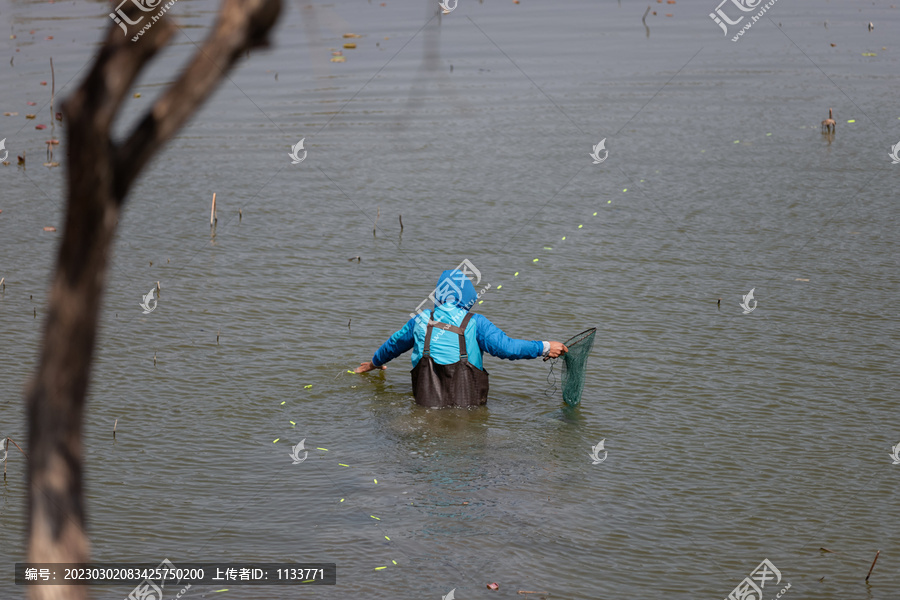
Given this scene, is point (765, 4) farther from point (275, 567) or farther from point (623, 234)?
point (275, 567)

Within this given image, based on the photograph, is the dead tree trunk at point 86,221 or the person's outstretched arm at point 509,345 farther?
→ the person's outstretched arm at point 509,345

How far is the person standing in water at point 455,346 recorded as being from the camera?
787 cm

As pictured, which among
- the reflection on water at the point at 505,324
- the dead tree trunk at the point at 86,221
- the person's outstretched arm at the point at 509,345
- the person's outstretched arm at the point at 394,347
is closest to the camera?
the dead tree trunk at the point at 86,221

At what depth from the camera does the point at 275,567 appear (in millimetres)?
6051

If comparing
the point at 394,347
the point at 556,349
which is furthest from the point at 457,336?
the point at 556,349

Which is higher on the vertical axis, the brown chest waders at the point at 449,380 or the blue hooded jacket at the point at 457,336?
the blue hooded jacket at the point at 457,336

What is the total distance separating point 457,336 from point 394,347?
25.4 inches

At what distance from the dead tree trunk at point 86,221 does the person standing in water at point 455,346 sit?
16.7 feet

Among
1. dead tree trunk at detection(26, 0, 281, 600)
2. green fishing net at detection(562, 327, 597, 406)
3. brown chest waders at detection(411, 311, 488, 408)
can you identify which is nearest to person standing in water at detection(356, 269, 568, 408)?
brown chest waders at detection(411, 311, 488, 408)

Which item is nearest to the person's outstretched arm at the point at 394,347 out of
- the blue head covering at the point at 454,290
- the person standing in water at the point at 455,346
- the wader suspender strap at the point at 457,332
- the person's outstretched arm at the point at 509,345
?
the person standing in water at the point at 455,346

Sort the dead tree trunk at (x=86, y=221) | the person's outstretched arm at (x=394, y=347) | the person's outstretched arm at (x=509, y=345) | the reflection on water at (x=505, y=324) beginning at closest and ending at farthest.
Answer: the dead tree trunk at (x=86, y=221) → the reflection on water at (x=505, y=324) → the person's outstretched arm at (x=509, y=345) → the person's outstretched arm at (x=394, y=347)

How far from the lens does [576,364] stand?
802 centimetres

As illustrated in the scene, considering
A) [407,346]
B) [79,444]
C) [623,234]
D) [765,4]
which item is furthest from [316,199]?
[765,4]

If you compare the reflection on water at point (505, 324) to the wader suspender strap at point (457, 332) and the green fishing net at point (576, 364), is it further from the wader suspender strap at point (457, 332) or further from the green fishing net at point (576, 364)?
the wader suspender strap at point (457, 332)
